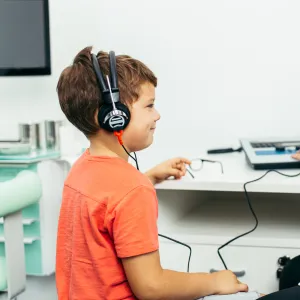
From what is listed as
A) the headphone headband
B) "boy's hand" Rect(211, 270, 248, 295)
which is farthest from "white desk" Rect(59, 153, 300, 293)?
the headphone headband

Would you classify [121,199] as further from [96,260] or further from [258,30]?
[258,30]

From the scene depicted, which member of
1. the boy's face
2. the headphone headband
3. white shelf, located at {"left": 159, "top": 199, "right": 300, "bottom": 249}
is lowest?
white shelf, located at {"left": 159, "top": 199, "right": 300, "bottom": 249}

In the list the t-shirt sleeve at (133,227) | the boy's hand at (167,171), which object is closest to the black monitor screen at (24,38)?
the boy's hand at (167,171)

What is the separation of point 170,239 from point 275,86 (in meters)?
0.75

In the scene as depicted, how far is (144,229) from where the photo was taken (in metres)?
0.77

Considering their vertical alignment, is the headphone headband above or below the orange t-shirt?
above

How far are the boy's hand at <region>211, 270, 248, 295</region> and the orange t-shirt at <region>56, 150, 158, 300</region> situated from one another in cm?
14

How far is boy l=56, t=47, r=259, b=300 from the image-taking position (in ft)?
2.55

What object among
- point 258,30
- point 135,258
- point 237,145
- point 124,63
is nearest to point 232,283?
point 135,258

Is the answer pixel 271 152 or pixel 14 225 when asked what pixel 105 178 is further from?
pixel 271 152

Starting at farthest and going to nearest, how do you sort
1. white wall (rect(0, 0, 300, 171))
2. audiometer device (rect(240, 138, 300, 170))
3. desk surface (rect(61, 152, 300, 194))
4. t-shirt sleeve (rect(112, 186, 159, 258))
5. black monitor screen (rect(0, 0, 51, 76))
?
1. white wall (rect(0, 0, 300, 171))
2. black monitor screen (rect(0, 0, 51, 76))
3. audiometer device (rect(240, 138, 300, 170))
4. desk surface (rect(61, 152, 300, 194))
5. t-shirt sleeve (rect(112, 186, 159, 258))

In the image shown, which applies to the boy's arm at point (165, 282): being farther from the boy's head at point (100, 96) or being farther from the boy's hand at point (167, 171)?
the boy's hand at point (167, 171)

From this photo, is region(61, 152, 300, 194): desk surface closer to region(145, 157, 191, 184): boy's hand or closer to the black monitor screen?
region(145, 157, 191, 184): boy's hand

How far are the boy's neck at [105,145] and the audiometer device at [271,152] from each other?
40 cm
